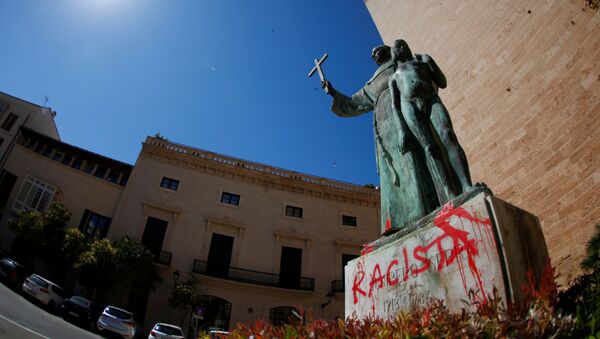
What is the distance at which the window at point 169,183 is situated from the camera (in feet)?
64.8

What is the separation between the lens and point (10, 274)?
43.3 feet

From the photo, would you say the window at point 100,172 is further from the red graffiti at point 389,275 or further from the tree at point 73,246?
the red graffiti at point 389,275

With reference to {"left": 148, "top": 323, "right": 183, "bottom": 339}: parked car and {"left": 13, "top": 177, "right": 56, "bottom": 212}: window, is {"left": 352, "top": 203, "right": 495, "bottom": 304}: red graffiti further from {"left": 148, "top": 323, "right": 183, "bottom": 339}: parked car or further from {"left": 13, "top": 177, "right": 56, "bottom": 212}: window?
{"left": 13, "top": 177, "right": 56, "bottom": 212}: window

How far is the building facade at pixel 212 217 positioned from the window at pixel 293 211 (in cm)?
6

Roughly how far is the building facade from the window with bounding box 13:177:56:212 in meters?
0.06

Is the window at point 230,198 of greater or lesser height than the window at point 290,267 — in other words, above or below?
above

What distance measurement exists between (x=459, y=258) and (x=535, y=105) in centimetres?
629

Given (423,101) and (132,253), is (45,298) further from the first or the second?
(423,101)

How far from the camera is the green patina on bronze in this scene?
259 centimetres

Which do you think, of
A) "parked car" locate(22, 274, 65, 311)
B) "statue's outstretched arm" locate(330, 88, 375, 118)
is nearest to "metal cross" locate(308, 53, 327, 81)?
"statue's outstretched arm" locate(330, 88, 375, 118)

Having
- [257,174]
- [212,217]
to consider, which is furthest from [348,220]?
[212,217]

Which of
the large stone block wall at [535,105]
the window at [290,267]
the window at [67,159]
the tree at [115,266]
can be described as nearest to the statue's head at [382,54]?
the large stone block wall at [535,105]

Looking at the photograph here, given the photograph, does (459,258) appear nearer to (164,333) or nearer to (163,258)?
(164,333)

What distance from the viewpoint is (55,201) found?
59.4 feet
